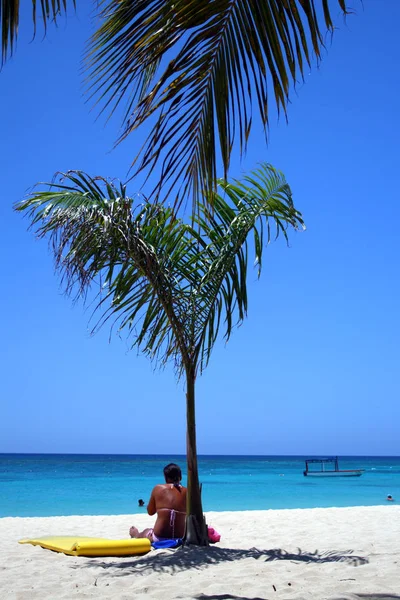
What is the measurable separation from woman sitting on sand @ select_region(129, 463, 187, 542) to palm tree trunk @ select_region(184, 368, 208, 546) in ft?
0.89

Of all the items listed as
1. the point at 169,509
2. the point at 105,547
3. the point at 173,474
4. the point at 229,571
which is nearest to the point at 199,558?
the point at 229,571

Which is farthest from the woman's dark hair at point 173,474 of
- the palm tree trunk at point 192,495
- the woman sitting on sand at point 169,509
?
the palm tree trunk at point 192,495

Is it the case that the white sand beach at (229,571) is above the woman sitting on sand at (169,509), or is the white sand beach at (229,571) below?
below

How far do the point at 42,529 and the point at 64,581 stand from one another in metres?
4.97

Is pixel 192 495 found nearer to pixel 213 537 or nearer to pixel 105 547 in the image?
pixel 213 537

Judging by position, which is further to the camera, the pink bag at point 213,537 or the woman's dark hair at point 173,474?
the woman's dark hair at point 173,474

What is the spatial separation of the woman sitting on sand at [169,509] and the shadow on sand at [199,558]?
1.10 feet

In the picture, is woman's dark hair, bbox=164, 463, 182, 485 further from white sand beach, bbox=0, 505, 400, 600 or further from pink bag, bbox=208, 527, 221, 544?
white sand beach, bbox=0, 505, 400, 600

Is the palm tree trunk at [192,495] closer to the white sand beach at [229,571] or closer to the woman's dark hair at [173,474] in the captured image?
the white sand beach at [229,571]

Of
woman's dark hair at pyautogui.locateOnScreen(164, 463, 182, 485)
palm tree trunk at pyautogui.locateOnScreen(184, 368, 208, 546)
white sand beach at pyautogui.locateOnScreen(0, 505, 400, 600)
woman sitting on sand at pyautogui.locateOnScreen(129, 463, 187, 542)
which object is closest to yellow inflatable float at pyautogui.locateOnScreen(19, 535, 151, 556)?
white sand beach at pyautogui.locateOnScreen(0, 505, 400, 600)

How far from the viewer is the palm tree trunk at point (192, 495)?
21.6 feet

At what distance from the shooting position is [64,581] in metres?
5.30

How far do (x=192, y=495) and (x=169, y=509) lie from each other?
47 centimetres

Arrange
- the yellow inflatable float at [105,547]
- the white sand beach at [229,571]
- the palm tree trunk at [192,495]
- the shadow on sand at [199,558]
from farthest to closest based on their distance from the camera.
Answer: the palm tree trunk at [192,495], the yellow inflatable float at [105,547], the shadow on sand at [199,558], the white sand beach at [229,571]
